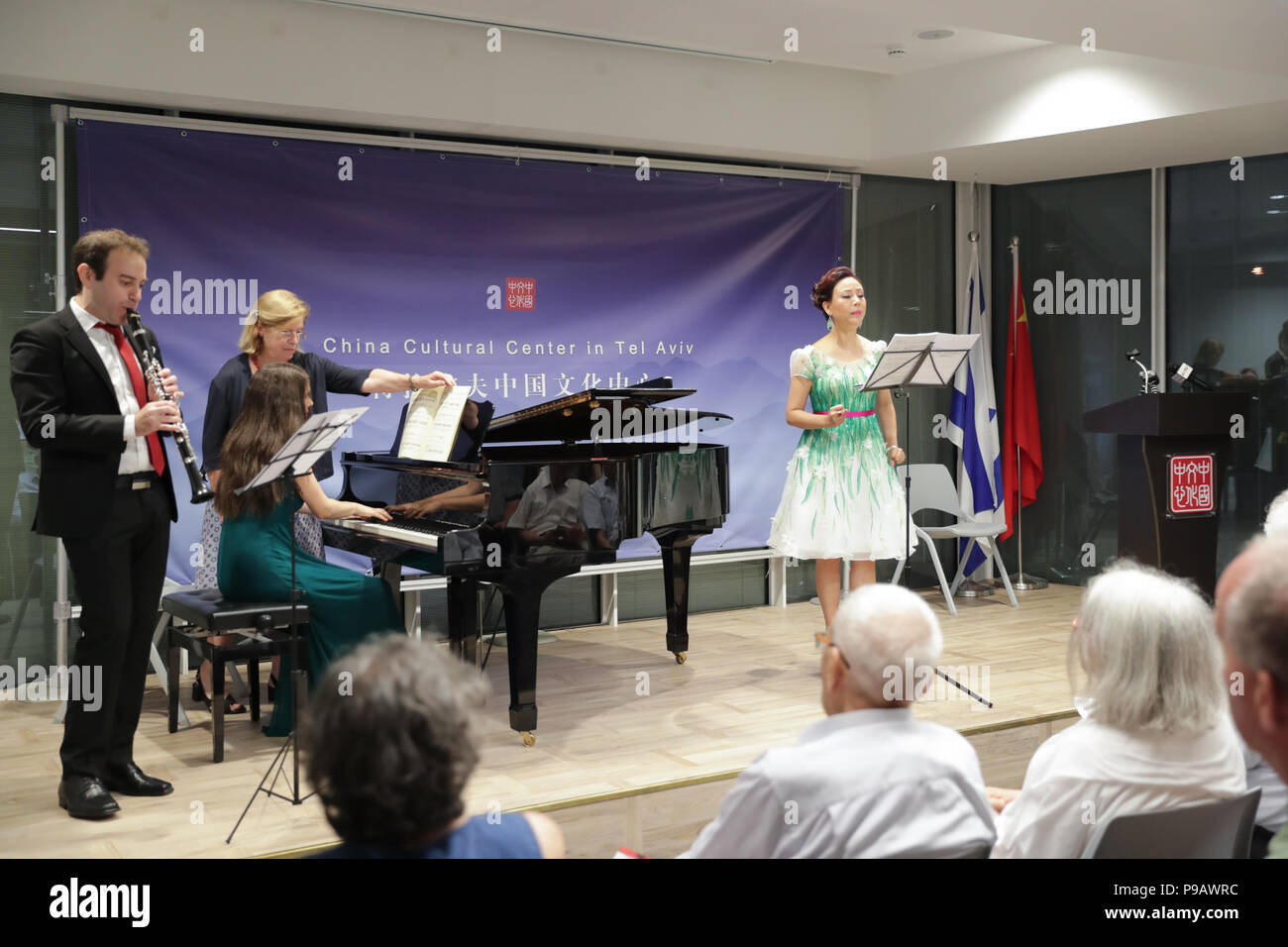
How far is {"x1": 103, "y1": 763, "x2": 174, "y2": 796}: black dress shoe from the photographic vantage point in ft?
12.5

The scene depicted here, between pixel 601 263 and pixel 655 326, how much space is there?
0.47 meters

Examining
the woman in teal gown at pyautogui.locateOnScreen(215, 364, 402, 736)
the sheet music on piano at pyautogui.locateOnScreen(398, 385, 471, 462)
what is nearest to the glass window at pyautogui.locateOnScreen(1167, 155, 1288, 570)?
the sheet music on piano at pyautogui.locateOnScreen(398, 385, 471, 462)

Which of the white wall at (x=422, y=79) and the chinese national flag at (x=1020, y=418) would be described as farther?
the chinese national flag at (x=1020, y=418)

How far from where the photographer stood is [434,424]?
448cm

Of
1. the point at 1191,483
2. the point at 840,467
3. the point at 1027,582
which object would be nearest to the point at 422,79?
the point at 840,467

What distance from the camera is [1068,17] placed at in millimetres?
4559

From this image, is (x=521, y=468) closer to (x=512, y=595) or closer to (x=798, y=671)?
(x=512, y=595)

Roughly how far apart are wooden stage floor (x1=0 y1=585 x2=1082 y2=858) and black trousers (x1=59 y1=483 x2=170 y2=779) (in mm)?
253

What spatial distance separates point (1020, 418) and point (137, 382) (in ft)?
18.4

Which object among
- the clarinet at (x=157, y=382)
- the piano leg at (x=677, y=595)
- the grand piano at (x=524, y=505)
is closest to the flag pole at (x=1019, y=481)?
the piano leg at (x=677, y=595)

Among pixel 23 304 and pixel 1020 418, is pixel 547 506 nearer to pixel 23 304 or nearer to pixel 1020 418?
pixel 23 304

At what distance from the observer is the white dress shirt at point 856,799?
191 cm

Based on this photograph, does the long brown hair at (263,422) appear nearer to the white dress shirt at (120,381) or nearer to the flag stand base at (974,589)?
the white dress shirt at (120,381)
